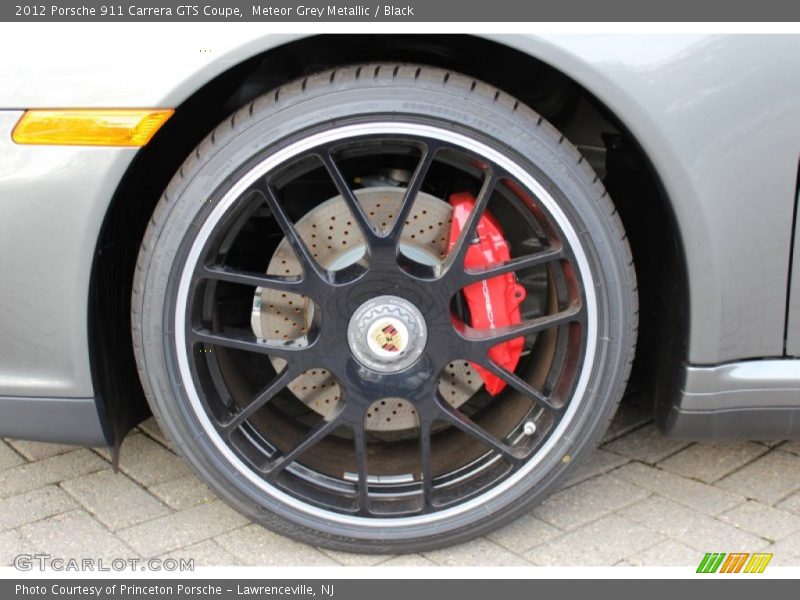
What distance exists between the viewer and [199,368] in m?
1.93

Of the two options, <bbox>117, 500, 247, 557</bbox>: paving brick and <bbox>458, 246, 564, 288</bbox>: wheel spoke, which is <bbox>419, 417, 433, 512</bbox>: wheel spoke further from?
<bbox>117, 500, 247, 557</bbox>: paving brick

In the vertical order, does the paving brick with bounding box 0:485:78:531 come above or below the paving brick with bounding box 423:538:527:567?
below

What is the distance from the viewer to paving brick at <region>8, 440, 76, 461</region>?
2.40m

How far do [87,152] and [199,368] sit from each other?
497mm

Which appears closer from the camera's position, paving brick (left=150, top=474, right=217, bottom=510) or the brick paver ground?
the brick paver ground

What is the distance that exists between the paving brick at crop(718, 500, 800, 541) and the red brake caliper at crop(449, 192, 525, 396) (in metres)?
0.65

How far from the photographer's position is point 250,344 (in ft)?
6.22

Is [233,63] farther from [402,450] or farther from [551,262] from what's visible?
[402,450]

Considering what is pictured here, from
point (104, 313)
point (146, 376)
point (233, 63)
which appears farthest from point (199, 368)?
point (233, 63)

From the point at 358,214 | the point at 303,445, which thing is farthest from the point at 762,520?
the point at 358,214

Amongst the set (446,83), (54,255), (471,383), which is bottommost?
(471,383)

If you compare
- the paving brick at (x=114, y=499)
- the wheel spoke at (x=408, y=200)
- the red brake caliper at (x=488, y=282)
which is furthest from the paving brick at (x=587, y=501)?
the paving brick at (x=114, y=499)

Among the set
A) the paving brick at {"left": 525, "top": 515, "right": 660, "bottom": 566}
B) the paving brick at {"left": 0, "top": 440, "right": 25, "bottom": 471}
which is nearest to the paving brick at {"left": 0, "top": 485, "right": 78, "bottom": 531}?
the paving brick at {"left": 0, "top": 440, "right": 25, "bottom": 471}

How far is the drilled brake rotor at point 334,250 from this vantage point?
2002mm
